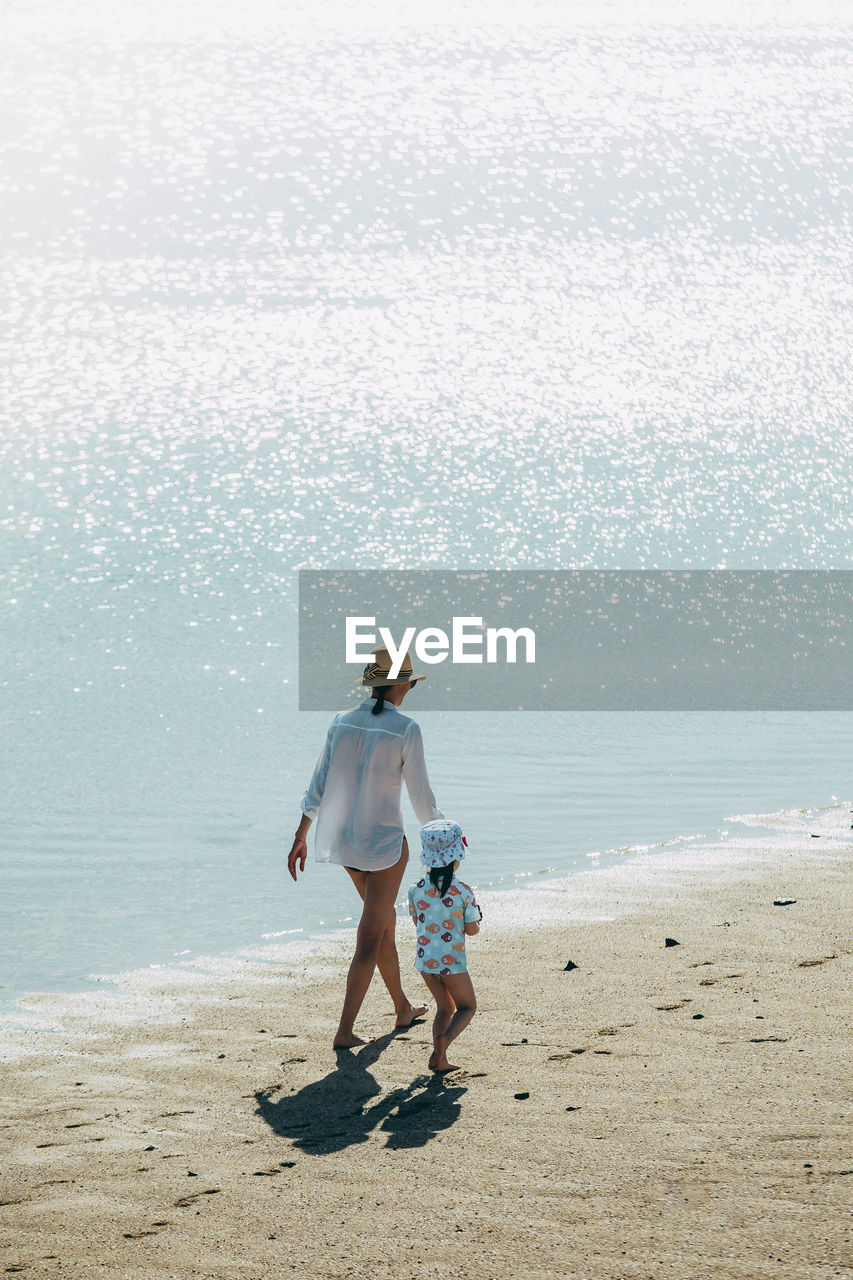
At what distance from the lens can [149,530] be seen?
36344 millimetres

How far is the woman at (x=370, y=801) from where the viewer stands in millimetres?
6637

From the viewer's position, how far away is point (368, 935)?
22.3 ft

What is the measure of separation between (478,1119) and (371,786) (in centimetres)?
158

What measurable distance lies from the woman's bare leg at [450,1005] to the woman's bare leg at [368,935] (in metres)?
0.39

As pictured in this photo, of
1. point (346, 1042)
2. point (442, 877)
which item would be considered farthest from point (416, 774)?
point (346, 1042)

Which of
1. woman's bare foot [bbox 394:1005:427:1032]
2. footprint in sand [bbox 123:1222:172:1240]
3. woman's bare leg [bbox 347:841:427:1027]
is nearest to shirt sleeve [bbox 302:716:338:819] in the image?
woman's bare leg [bbox 347:841:427:1027]

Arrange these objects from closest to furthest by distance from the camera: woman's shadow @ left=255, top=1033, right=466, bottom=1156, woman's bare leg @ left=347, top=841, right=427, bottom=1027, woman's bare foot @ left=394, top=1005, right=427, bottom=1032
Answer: woman's shadow @ left=255, top=1033, right=466, bottom=1156 < woman's bare leg @ left=347, top=841, right=427, bottom=1027 < woman's bare foot @ left=394, top=1005, right=427, bottom=1032

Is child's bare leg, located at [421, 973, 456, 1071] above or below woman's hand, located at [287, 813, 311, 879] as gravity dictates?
below

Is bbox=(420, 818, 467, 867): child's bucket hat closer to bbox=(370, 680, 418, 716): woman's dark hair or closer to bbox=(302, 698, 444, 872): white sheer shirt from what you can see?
bbox=(302, 698, 444, 872): white sheer shirt

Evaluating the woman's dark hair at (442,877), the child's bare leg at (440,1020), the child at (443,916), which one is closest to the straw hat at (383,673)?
the child at (443,916)

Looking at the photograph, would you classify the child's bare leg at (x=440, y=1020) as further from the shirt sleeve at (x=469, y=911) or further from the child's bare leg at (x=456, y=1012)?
the shirt sleeve at (x=469, y=911)

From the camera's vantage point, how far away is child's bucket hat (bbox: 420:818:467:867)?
6410mm

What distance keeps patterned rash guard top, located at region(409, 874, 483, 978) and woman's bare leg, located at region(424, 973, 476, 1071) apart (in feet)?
0.19

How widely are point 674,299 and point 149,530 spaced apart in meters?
32.0
